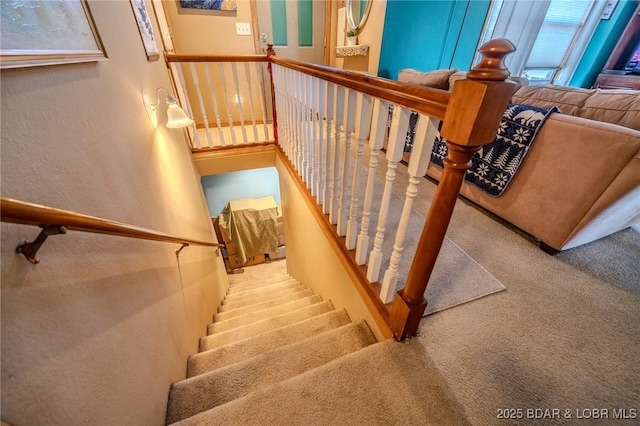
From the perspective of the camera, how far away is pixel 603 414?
82 centimetres

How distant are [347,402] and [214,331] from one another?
4.56ft

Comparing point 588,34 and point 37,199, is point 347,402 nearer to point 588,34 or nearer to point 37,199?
point 37,199

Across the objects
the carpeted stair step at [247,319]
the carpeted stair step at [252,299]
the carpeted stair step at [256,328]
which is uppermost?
the carpeted stair step at [256,328]

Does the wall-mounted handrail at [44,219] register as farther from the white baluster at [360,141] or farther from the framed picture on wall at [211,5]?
the framed picture on wall at [211,5]

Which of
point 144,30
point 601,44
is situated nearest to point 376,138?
point 144,30

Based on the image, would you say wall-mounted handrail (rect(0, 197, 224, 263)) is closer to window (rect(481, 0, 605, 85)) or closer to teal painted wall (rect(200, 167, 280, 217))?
teal painted wall (rect(200, 167, 280, 217))

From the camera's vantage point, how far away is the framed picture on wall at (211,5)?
9.56 ft

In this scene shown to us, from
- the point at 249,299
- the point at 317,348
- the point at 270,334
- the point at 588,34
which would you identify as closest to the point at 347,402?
the point at 317,348

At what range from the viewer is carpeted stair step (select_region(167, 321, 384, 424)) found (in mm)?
991

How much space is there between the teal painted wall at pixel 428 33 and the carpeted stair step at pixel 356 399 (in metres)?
3.30

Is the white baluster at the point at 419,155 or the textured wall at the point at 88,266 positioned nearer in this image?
the textured wall at the point at 88,266

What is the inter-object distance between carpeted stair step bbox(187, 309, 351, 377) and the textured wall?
84 millimetres

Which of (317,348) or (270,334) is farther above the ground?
(317,348)

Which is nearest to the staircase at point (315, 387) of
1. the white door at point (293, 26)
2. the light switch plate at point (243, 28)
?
the light switch plate at point (243, 28)
